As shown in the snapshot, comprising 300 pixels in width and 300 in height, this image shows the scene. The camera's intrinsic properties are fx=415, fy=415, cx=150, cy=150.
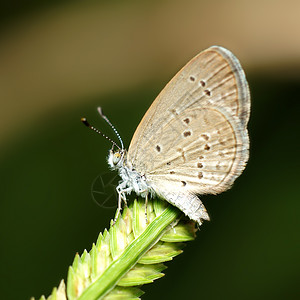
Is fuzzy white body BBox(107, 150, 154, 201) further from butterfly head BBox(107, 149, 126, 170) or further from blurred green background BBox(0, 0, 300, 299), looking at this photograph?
blurred green background BBox(0, 0, 300, 299)

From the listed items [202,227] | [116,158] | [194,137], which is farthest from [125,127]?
[194,137]

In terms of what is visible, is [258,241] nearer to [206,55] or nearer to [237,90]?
[237,90]

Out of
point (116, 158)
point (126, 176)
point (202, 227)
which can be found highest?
point (116, 158)

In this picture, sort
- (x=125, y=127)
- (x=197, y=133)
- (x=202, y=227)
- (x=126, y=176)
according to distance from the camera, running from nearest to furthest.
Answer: (x=197, y=133) < (x=126, y=176) < (x=202, y=227) < (x=125, y=127)

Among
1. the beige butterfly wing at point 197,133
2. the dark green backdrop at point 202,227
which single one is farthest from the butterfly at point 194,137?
the dark green backdrop at point 202,227

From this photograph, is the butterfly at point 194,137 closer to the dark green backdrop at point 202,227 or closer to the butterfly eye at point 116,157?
the butterfly eye at point 116,157

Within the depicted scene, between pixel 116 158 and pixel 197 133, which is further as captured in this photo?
pixel 116 158

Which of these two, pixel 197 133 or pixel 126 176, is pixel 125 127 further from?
pixel 197 133

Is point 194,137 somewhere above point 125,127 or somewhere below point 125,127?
below
